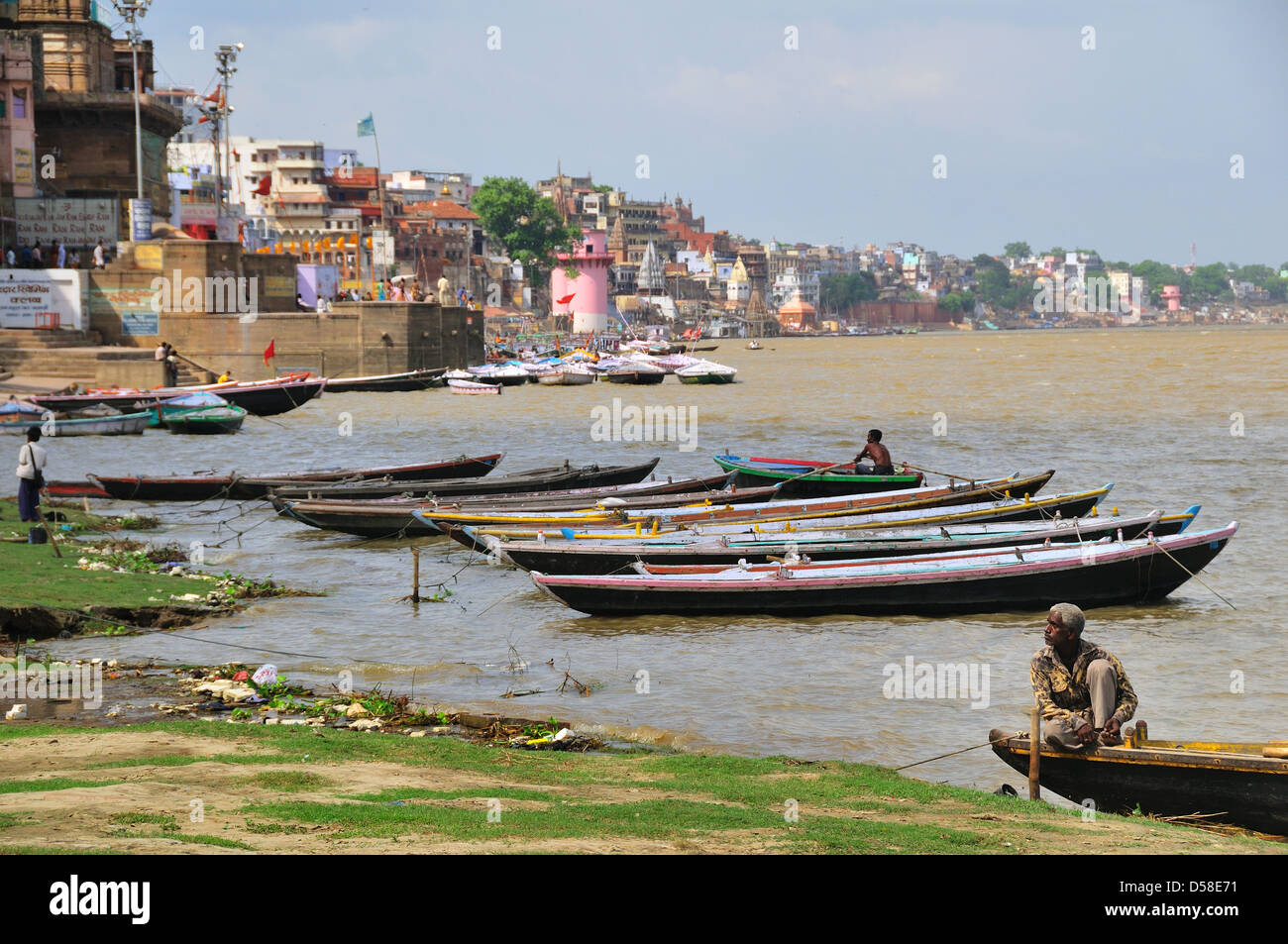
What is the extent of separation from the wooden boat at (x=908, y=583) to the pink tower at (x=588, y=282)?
142054mm

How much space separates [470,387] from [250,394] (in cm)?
1955

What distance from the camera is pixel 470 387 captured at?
6888 centimetres

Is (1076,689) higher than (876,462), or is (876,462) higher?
(876,462)

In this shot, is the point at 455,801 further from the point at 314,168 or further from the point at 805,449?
the point at 314,168

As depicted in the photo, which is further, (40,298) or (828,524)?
(40,298)

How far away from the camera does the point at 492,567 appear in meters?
22.5

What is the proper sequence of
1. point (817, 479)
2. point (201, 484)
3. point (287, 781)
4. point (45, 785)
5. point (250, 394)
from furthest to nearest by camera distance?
point (250, 394) < point (201, 484) < point (817, 479) < point (287, 781) < point (45, 785)

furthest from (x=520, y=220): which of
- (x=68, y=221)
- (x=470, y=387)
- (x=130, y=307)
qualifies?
(x=130, y=307)

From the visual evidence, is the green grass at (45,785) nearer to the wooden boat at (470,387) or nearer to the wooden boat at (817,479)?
the wooden boat at (817,479)

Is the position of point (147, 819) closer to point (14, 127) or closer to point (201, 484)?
point (201, 484)

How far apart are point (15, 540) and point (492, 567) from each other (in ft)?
23.2

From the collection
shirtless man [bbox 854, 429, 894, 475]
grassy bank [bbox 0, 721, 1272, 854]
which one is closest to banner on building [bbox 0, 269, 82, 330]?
shirtless man [bbox 854, 429, 894, 475]

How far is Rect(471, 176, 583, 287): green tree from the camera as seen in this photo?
16812cm

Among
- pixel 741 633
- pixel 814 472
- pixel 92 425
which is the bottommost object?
pixel 741 633
